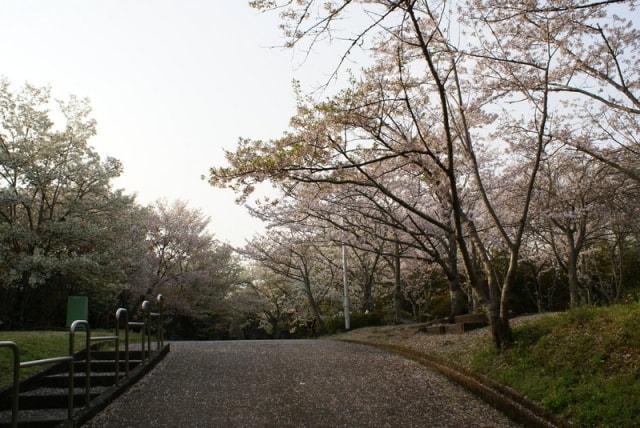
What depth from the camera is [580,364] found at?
6516 mm

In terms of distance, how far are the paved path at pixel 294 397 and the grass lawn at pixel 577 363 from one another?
63 centimetres

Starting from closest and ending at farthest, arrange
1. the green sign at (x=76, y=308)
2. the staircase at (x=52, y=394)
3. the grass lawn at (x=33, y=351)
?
1. the staircase at (x=52, y=394)
2. the grass lawn at (x=33, y=351)
3. the green sign at (x=76, y=308)

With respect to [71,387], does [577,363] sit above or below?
below

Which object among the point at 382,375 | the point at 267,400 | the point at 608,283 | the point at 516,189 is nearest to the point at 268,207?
the point at 516,189

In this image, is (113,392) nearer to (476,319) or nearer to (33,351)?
(33,351)

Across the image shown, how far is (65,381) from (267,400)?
2.72 m

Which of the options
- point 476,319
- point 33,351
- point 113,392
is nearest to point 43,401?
point 113,392

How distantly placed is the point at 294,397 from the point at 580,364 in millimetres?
3571

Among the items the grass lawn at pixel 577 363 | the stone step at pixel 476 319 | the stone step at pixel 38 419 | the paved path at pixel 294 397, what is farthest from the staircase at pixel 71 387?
the stone step at pixel 476 319

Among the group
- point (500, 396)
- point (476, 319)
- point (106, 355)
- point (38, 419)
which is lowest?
point (500, 396)

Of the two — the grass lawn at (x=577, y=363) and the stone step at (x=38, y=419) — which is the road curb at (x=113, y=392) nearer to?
the stone step at (x=38, y=419)

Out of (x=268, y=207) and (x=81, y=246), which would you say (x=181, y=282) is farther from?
(x=268, y=207)

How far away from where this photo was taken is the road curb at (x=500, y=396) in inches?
219

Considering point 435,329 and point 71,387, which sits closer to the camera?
point 71,387
